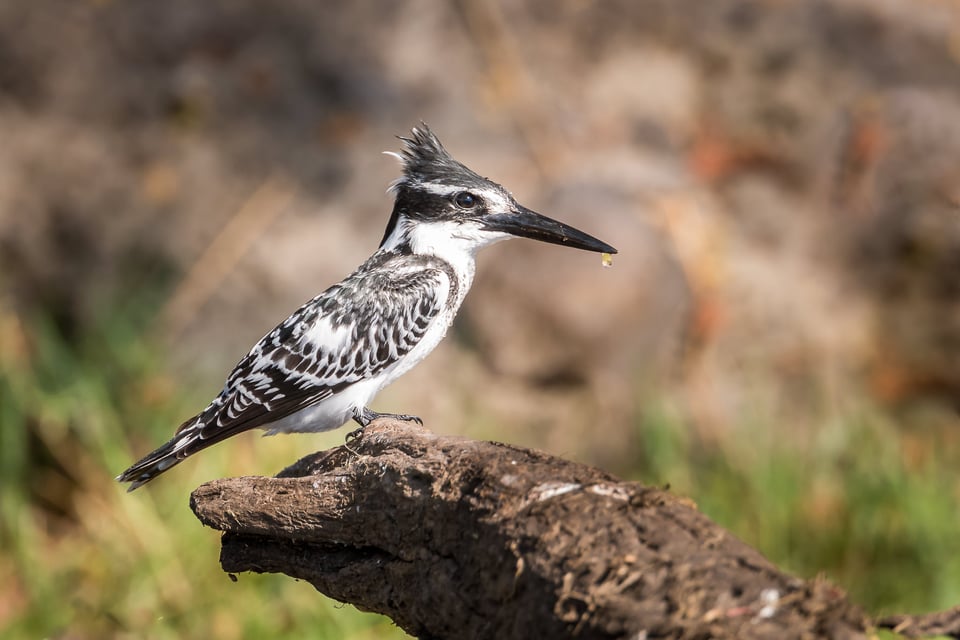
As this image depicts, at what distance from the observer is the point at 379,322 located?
3471mm

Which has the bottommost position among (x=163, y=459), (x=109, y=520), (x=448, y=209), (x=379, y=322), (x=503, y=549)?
(x=503, y=549)

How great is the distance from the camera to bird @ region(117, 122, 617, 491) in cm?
336

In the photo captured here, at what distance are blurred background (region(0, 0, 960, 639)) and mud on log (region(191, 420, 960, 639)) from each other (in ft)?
11.6

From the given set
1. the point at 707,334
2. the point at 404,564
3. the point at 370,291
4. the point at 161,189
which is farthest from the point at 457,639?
the point at 161,189

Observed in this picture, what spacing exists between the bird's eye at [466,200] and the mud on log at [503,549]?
2.57ft

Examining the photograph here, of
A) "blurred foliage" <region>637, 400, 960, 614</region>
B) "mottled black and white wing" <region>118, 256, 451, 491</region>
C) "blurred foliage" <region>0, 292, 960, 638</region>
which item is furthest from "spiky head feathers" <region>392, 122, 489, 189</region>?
"blurred foliage" <region>637, 400, 960, 614</region>

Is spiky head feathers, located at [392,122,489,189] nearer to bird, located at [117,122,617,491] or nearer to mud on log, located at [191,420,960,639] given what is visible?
bird, located at [117,122,617,491]

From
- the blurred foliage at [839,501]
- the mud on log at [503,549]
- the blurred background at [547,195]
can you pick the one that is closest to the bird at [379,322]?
the mud on log at [503,549]

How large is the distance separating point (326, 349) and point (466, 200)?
671mm

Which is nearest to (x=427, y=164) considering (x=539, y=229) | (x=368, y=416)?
(x=539, y=229)

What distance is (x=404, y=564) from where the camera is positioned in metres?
2.62

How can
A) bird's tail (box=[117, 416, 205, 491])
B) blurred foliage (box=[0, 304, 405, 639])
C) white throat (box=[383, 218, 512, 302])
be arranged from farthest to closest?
blurred foliage (box=[0, 304, 405, 639])
white throat (box=[383, 218, 512, 302])
bird's tail (box=[117, 416, 205, 491])

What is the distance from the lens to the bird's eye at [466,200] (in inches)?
137

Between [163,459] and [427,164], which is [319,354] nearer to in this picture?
[163,459]
